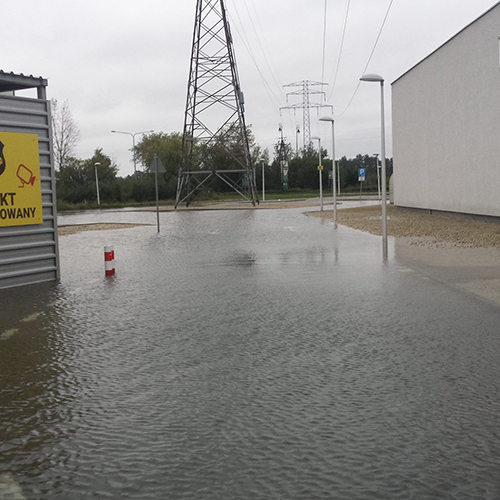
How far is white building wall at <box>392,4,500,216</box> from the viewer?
86.1ft

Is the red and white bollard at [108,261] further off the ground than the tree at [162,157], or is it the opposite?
the tree at [162,157]

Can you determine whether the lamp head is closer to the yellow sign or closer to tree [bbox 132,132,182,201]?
the yellow sign

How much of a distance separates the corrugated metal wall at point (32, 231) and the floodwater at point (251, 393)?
Result: 119cm

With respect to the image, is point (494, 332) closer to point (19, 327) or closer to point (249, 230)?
point (19, 327)

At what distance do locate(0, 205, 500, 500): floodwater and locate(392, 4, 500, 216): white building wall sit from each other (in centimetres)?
1681

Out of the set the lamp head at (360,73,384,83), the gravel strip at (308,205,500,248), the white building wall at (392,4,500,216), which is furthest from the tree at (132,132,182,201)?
the lamp head at (360,73,384,83)

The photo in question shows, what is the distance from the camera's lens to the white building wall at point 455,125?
26.2 metres

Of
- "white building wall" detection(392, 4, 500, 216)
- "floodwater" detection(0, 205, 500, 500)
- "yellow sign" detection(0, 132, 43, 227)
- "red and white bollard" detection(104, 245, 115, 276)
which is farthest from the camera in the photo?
"white building wall" detection(392, 4, 500, 216)

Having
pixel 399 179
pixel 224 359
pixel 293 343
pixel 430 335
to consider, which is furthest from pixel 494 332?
pixel 399 179

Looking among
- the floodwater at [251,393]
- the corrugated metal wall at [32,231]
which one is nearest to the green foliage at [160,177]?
the corrugated metal wall at [32,231]

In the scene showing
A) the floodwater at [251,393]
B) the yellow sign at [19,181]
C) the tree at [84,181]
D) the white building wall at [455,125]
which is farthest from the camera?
the tree at [84,181]

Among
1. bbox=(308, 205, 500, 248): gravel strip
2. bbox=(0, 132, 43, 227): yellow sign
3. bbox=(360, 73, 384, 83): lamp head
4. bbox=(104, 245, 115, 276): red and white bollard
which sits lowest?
bbox=(308, 205, 500, 248): gravel strip

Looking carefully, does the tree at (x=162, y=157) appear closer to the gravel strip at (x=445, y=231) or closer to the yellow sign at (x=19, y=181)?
the gravel strip at (x=445, y=231)

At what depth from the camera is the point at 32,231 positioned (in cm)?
1307
